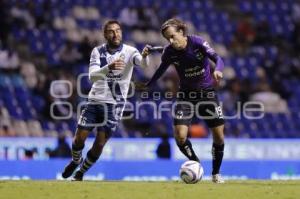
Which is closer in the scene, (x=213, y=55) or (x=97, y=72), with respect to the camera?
(x=213, y=55)

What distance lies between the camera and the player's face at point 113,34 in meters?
11.7

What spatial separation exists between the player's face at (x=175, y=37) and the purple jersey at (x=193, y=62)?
3.3 inches

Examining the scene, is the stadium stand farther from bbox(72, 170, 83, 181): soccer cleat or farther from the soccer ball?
the soccer ball

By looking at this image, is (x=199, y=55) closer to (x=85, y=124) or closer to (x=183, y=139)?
(x=183, y=139)

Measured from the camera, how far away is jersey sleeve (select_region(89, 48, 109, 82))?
11.6m

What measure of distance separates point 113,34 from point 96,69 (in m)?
0.63

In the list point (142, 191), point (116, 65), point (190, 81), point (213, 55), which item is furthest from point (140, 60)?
point (142, 191)

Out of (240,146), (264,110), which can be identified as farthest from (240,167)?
(264,110)

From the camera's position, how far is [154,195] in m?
9.59

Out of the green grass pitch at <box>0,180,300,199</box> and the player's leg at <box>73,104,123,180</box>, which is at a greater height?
the player's leg at <box>73,104,123,180</box>

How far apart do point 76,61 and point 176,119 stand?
1003cm

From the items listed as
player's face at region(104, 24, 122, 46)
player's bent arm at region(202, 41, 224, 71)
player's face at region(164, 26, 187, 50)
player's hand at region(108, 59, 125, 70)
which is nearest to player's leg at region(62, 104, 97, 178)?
player's hand at region(108, 59, 125, 70)

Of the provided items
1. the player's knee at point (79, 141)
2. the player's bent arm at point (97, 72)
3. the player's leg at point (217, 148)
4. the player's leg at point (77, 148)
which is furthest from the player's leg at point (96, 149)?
the player's leg at point (217, 148)

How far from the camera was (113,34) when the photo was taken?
1181 centimetres
